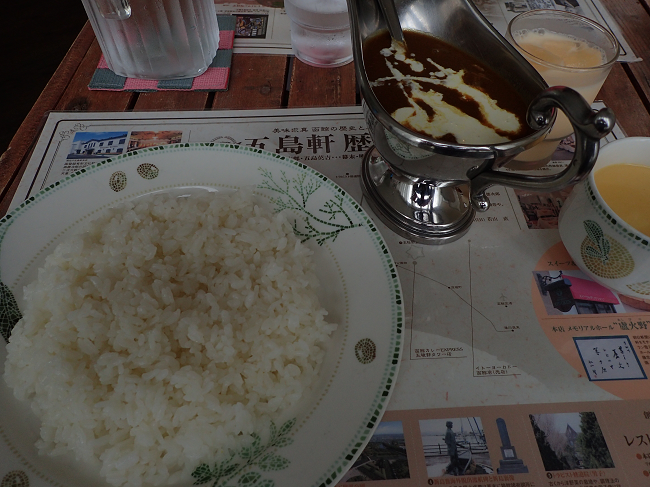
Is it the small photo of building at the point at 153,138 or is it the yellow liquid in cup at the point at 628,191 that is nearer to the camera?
the yellow liquid in cup at the point at 628,191

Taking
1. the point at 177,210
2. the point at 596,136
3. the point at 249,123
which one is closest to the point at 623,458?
the point at 596,136

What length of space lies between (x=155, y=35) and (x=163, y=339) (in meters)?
1.02

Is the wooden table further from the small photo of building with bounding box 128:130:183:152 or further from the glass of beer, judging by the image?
the glass of beer

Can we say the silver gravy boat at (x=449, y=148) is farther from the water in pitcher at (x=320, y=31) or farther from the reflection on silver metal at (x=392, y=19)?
the water in pitcher at (x=320, y=31)

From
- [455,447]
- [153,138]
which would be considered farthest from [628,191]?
[153,138]

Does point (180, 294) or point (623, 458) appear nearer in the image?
point (623, 458)

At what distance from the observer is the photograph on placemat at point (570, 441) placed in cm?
81

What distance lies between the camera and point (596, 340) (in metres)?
0.97

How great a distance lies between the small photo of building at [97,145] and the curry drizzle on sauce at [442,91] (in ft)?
2.61

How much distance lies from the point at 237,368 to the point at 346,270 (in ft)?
1.06

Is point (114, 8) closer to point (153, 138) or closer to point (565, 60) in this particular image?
point (153, 138)

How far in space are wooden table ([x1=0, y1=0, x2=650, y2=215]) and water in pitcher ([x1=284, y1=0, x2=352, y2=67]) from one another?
39 mm

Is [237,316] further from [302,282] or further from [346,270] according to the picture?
[346,270]

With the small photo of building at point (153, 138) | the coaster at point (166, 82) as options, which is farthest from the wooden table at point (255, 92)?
the small photo of building at point (153, 138)
